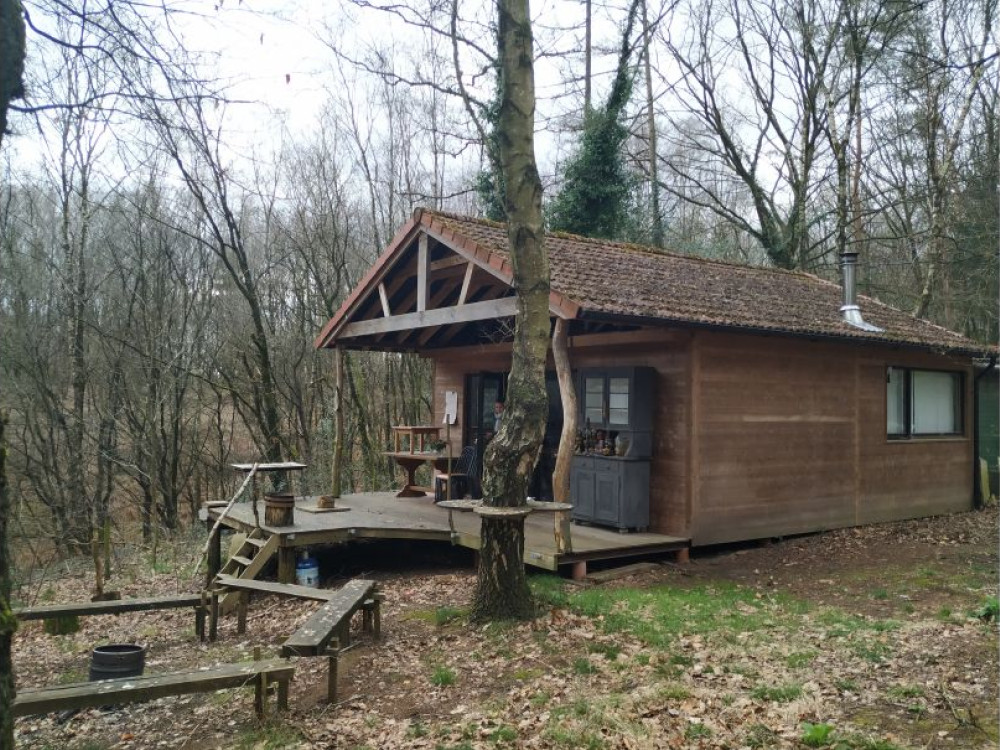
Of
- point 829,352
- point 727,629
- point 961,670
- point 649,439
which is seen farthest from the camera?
point 829,352

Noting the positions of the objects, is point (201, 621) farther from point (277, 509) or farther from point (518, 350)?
point (518, 350)

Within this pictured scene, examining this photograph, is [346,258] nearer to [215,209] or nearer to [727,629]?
[215,209]

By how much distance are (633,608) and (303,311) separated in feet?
46.2

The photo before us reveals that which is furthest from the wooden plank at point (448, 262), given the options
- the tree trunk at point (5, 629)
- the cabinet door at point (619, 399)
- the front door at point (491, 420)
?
the tree trunk at point (5, 629)

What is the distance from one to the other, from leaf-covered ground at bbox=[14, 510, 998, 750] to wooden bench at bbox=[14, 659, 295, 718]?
27cm

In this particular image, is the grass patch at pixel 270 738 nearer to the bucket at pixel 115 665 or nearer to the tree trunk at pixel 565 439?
the bucket at pixel 115 665

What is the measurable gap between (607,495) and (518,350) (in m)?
3.56

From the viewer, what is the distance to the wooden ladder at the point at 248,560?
8.71 m

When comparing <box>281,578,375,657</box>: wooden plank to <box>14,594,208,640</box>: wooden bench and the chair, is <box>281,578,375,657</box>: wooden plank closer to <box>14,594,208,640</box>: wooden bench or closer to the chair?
<box>14,594,208,640</box>: wooden bench

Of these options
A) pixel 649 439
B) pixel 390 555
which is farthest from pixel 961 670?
pixel 390 555

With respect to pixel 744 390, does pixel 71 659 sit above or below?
below

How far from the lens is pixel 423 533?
31.1ft

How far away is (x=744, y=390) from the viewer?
941 centimetres

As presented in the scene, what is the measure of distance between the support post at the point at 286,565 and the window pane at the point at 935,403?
9.15 m
